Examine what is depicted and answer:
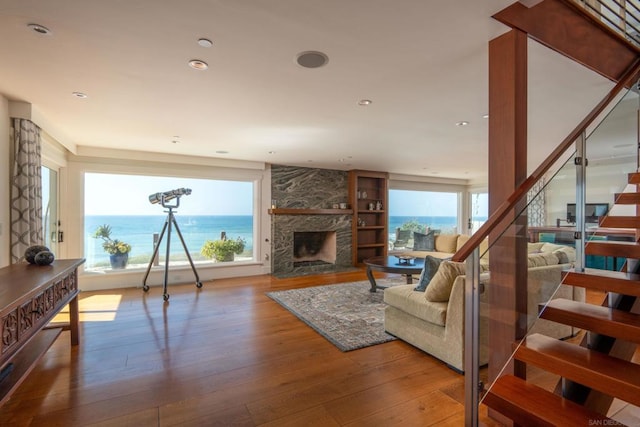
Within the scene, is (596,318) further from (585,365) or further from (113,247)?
(113,247)

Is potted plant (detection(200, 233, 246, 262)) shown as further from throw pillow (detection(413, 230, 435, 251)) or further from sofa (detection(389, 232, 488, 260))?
throw pillow (detection(413, 230, 435, 251))

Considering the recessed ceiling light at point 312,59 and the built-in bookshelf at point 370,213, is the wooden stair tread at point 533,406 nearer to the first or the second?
the recessed ceiling light at point 312,59

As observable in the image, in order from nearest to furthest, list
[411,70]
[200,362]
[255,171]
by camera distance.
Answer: [411,70] → [200,362] → [255,171]

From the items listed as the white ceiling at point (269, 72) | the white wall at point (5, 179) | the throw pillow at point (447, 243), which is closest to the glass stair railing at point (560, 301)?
the white ceiling at point (269, 72)

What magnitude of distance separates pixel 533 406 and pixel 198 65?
2926 millimetres

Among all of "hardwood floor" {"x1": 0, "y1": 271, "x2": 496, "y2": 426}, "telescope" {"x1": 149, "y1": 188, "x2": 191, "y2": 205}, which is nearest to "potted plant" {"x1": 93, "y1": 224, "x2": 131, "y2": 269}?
"telescope" {"x1": 149, "y1": 188, "x2": 191, "y2": 205}

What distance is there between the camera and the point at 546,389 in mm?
1703

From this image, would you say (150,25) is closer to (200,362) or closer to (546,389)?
(200,362)

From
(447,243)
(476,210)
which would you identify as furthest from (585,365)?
(476,210)

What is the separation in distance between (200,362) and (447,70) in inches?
121

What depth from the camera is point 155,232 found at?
18.9 feet

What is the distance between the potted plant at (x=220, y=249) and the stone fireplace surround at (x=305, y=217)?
2.73 ft

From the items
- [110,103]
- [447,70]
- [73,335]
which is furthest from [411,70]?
[73,335]

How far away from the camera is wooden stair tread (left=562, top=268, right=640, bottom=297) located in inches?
71.3
